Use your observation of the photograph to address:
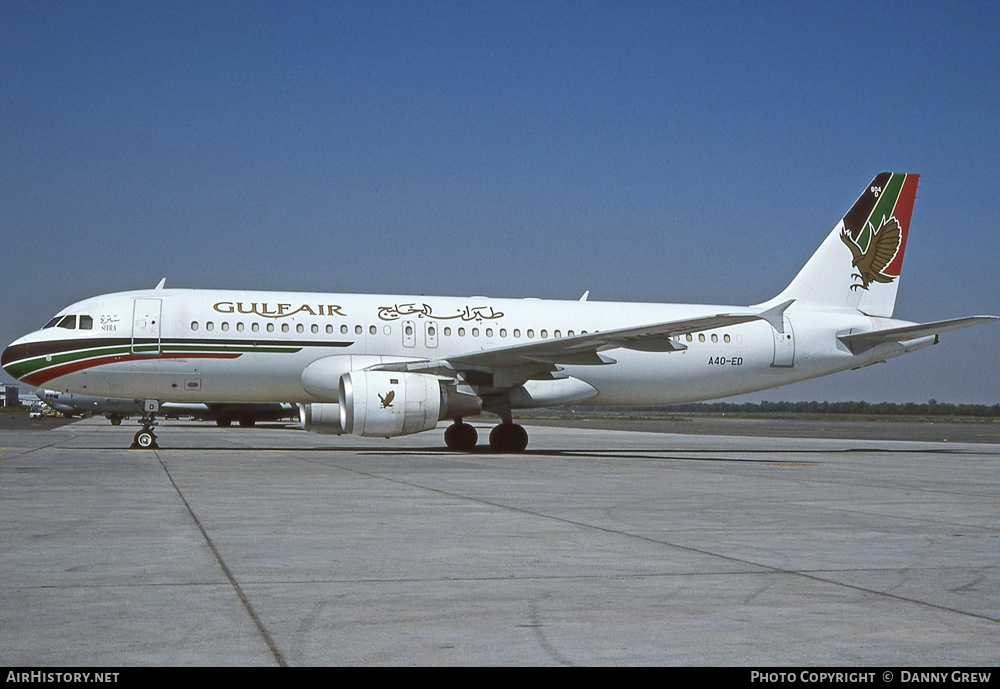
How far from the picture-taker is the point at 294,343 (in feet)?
69.0

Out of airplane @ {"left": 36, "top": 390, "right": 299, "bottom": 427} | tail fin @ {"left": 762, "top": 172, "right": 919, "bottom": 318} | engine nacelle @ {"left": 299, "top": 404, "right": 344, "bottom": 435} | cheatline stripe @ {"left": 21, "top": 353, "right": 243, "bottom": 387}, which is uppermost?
tail fin @ {"left": 762, "top": 172, "right": 919, "bottom": 318}

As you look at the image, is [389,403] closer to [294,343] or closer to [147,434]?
[294,343]

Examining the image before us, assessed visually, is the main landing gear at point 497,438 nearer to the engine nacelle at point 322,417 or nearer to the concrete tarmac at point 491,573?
the engine nacelle at point 322,417

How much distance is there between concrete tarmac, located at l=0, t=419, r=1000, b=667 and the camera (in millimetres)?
4406

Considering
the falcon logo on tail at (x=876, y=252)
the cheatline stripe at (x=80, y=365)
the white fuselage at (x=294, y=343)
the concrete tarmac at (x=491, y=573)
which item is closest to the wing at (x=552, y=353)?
the white fuselage at (x=294, y=343)

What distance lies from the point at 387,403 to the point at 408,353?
9.93ft

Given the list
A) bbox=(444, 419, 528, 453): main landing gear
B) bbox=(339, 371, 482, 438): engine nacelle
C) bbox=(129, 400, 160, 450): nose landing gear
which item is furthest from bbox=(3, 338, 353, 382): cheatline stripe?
bbox=(444, 419, 528, 453): main landing gear

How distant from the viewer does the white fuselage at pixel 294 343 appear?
20562mm

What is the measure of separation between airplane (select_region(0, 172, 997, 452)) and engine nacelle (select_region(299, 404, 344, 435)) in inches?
1.1

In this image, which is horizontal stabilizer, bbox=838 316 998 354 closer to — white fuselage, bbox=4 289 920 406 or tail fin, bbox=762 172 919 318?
tail fin, bbox=762 172 919 318

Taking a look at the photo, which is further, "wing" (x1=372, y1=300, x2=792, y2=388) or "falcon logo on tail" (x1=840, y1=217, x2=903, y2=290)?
"falcon logo on tail" (x1=840, y1=217, x2=903, y2=290)

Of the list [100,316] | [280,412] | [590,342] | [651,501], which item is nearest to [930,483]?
[651,501]

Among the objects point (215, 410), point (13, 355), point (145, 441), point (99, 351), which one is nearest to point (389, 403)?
point (145, 441)

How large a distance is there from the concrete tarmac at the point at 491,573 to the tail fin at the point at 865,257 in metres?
13.1
